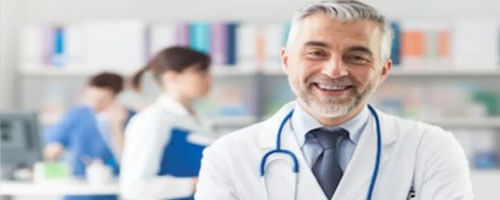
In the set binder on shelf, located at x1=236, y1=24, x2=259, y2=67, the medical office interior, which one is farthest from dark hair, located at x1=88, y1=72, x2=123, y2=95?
binder on shelf, located at x1=236, y1=24, x2=259, y2=67

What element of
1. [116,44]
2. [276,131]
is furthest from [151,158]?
[116,44]

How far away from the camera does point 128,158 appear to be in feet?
9.77

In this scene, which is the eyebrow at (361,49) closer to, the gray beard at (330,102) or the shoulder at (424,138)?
the gray beard at (330,102)

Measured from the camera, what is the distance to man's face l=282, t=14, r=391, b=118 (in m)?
1.35

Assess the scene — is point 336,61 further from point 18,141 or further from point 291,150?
point 18,141

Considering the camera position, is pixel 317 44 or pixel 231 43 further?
pixel 231 43

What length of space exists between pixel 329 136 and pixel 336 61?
0.18 meters

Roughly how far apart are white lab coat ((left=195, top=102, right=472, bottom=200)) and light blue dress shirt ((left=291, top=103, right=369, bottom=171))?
0.01 metres

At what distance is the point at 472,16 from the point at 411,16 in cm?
36

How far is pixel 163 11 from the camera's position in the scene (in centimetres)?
526

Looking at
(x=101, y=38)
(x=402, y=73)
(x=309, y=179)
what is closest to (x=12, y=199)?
(x=101, y=38)

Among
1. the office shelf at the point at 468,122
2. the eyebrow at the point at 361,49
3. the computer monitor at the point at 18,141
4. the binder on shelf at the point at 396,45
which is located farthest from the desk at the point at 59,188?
→ the eyebrow at the point at 361,49

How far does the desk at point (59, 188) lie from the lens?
12.0 ft

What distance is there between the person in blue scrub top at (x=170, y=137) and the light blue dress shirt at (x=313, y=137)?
1459mm
